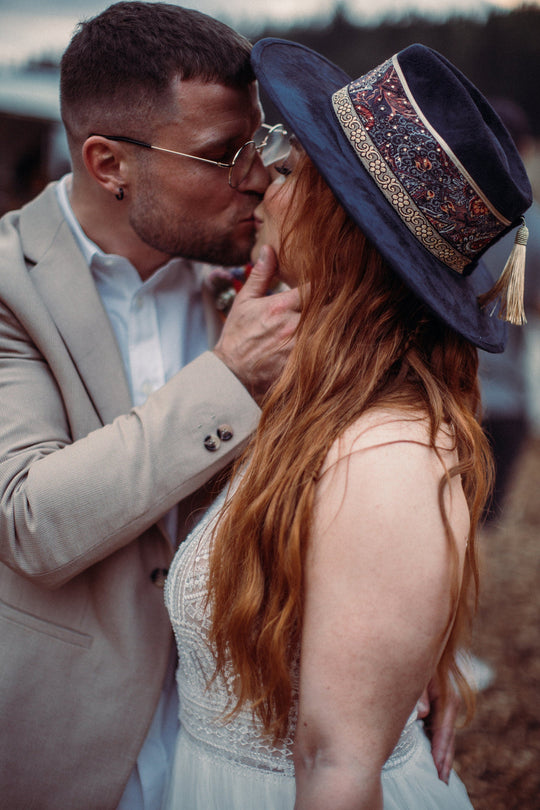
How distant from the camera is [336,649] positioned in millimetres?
1104

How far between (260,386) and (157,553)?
0.50 m

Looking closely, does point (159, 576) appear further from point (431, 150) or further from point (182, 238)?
point (431, 150)

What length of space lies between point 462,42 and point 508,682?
418 cm

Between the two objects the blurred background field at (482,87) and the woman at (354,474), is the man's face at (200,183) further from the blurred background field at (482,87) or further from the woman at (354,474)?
the woman at (354,474)

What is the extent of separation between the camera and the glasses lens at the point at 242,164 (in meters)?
1.87

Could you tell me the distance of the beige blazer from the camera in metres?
1.40

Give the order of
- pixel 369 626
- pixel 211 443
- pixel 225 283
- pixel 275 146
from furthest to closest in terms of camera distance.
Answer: pixel 225 283
pixel 275 146
pixel 211 443
pixel 369 626

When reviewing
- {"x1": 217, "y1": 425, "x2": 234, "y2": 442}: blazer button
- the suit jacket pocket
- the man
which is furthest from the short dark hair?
the suit jacket pocket

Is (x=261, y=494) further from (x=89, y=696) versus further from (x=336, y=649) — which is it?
(x=89, y=696)

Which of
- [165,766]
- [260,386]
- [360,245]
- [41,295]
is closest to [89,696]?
[165,766]

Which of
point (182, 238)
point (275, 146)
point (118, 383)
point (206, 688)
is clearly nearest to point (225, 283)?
point (182, 238)

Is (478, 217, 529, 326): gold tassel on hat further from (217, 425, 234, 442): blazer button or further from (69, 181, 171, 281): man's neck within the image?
(69, 181, 171, 281): man's neck

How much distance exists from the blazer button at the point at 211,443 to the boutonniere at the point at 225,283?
671 millimetres

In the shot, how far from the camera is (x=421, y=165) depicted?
1205mm
